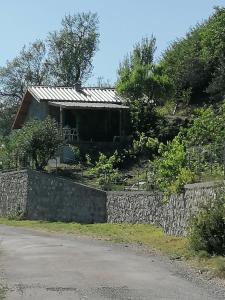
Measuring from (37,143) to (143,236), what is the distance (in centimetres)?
1430

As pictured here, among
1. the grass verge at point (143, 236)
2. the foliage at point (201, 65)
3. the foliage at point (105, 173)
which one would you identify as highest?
the foliage at point (201, 65)

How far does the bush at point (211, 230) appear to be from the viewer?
1581 cm

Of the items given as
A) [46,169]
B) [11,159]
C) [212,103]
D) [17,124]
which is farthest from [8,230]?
[17,124]

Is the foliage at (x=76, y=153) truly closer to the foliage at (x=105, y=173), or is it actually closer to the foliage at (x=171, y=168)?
the foliage at (x=105, y=173)

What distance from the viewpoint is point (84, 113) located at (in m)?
43.2

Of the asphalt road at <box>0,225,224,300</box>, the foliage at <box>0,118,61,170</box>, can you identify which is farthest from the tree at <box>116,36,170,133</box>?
the asphalt road at <box>0,225,224,300</box>

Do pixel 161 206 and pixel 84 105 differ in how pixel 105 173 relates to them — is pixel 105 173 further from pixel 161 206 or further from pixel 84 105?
pixel 84 105

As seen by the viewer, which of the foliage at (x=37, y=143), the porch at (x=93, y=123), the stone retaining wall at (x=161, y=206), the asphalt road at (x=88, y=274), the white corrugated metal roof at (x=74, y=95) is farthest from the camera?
the white corrugated metal roof at (x=74, y=95)

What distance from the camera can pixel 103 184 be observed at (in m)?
30.3

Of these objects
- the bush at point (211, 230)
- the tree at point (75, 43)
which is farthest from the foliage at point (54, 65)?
the bush at point (211, 230)

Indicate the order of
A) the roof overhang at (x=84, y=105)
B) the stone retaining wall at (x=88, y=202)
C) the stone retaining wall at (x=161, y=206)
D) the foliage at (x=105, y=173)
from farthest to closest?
1. the roof overhang at (x=84, y=105)
2. the foliage at (x=105, y=173)
3. the stone retaining wall at (x=88, y=202)
4. the stone retaining wall at (x=161, y=206)

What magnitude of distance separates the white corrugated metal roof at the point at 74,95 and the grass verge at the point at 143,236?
1343 cm

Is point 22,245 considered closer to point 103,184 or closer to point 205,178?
point 205,178

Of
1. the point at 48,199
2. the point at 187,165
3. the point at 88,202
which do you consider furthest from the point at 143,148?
the point at 187,165
